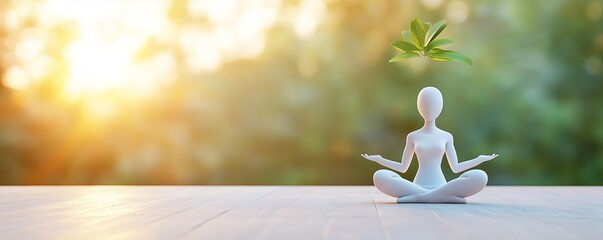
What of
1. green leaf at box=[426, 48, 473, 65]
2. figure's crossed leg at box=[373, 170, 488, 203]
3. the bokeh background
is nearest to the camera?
figure's crossed leg at box=[373, 170, 488, 203]

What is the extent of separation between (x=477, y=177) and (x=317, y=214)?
2.97 feet

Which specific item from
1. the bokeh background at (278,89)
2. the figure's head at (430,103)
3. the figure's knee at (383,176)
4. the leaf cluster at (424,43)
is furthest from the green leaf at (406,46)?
the bokeh background at (278,89)

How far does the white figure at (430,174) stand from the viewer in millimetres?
3744

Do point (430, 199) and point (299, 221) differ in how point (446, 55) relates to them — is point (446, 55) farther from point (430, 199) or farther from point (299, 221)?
point (299, 221)

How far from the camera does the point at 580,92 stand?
8406 millimetres

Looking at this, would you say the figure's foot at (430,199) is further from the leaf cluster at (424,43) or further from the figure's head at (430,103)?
the leaf cluster at (424,43)

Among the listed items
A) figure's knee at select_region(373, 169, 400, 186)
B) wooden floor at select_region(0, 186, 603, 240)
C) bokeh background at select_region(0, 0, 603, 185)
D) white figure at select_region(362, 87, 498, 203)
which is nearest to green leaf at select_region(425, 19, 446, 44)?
white figure at select_region(362, 87, 498, 203)

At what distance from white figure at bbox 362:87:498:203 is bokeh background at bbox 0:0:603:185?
176 inches

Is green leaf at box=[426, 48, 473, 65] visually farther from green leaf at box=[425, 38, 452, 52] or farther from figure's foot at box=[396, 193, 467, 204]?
figure's foot at box=[396, 193, 467, 204]

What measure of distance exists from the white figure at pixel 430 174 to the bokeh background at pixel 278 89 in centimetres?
447

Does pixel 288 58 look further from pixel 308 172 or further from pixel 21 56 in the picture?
pixel 21 56

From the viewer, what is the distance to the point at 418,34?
3.92m

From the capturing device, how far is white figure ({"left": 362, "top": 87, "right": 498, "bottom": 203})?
3.74 meters

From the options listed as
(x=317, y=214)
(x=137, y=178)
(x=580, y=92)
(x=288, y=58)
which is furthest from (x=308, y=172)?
(x=317, y=214)
